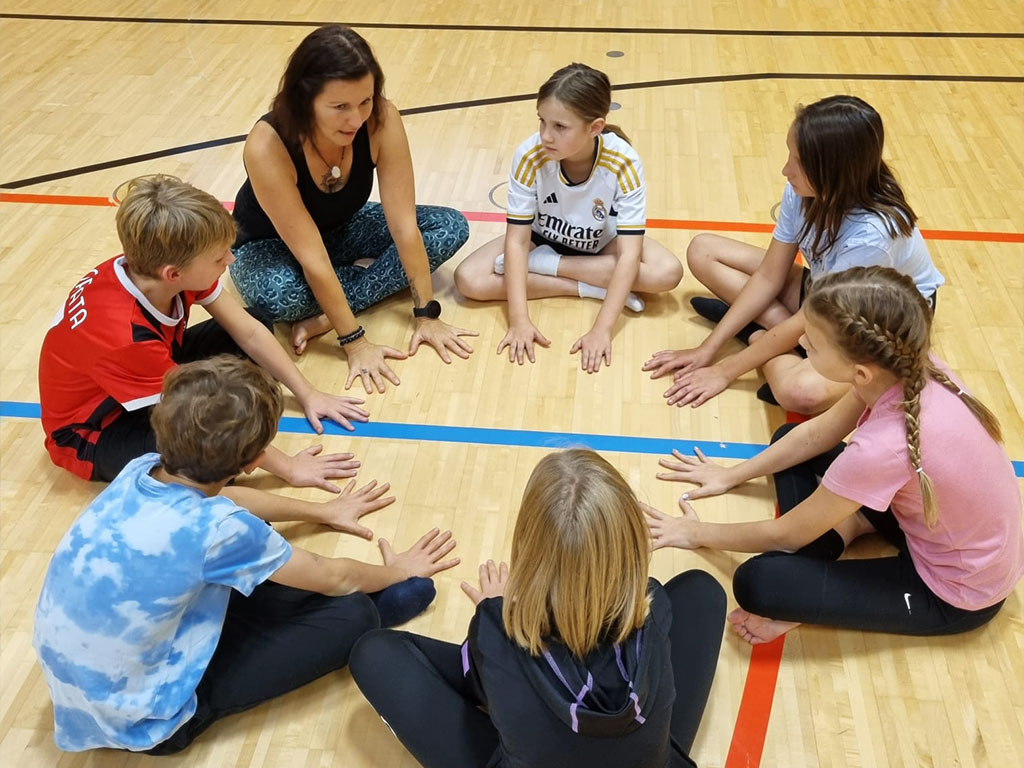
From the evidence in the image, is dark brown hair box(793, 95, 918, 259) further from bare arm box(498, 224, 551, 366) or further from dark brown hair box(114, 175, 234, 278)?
dark brown hair box(114, 175, 234, 278)

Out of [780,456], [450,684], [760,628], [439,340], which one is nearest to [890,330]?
[780,456]

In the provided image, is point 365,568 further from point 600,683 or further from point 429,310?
point 429,310

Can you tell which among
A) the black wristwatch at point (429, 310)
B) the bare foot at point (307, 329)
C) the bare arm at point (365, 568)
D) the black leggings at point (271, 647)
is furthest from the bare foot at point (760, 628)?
the bare foot at point (307, 329)

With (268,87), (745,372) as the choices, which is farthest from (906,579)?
(268,87)

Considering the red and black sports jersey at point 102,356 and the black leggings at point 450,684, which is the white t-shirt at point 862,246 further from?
the red and black sports jersey at point 102,356

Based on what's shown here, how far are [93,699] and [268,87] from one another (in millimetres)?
2999

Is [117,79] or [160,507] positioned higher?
[160,507]

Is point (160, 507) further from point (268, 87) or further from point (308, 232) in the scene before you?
point (268, 87)

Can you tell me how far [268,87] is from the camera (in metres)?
3.93

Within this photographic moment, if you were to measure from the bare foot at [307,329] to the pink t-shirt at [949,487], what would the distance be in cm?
144

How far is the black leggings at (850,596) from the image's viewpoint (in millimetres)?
1769

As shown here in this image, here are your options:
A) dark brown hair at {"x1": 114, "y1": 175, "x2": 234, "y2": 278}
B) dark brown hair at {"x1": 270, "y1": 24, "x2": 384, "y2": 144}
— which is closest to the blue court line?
dark brown hair at {"x1": 114, "y1": 175, "x2": 234, "y2": 278}

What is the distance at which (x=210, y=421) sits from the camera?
4.80 ft

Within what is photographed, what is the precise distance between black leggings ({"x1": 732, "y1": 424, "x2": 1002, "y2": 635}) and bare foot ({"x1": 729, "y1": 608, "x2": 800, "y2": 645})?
0.11 feet
